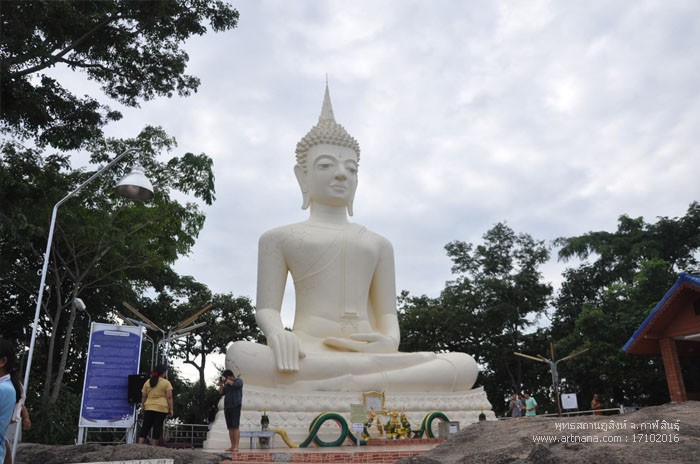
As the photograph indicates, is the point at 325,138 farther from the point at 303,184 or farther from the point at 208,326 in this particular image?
the point at 208,326

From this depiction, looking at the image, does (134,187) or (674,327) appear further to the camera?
(674,327)

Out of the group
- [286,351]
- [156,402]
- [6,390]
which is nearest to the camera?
[6,390]

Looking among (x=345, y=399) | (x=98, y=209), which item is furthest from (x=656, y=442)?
(x=98, y=209)

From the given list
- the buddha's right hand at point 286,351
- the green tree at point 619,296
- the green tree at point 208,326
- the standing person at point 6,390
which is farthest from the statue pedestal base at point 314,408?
the green tree at point 208,326

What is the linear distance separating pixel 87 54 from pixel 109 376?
198 inches

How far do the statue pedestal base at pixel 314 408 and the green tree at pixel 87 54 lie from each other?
17.5 feet

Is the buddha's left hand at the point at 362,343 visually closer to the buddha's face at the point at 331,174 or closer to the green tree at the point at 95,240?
the buddha's face at the point at 331,174

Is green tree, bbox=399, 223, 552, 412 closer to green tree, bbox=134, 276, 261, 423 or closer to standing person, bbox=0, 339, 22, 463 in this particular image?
green tree, bbox=134, 276, 261, 423

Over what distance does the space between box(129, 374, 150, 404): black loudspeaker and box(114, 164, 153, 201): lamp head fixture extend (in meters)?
2.59

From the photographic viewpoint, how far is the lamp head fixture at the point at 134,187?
25.0ft

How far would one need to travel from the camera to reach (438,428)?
8.30m

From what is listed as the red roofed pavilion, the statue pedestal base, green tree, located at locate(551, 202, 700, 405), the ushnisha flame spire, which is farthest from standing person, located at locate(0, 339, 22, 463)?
green tree, located at locate(551, 202, 700, 405)

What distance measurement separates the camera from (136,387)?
8.15 meters

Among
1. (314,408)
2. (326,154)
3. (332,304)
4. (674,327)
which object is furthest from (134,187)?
(674,327)
